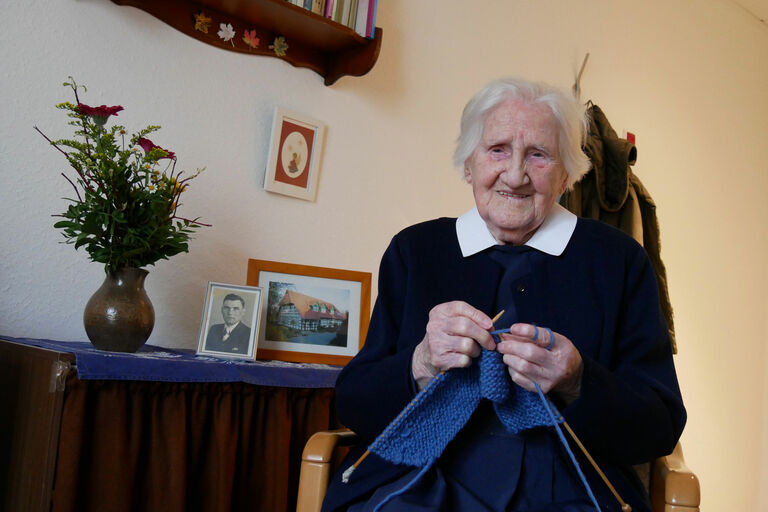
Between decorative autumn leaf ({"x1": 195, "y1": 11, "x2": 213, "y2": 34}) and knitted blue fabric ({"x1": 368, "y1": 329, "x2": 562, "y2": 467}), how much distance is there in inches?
54.2

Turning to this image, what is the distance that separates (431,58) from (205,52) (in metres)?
0.94

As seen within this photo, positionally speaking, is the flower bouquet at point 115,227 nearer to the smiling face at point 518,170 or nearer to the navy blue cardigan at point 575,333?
the navy blue cardigan at point 575,333

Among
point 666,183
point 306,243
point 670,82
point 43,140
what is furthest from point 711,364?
point 43,140

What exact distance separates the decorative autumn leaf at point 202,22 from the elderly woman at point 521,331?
3.10 ft

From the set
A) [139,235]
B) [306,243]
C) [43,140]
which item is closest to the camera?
[139,235]

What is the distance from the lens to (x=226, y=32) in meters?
2.09

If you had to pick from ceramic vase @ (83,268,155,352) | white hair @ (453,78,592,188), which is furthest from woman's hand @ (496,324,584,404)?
ceramic vase @ (83,268,155,352)

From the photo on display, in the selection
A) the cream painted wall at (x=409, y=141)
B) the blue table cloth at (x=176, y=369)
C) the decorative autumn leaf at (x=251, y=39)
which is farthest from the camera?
the decorative autumn leaf at (x=251, y=39)

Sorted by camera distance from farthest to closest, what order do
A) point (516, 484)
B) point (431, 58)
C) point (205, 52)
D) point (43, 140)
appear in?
point (431, 58) → point (205, 52) → point (43, 140) → point (516, 484)

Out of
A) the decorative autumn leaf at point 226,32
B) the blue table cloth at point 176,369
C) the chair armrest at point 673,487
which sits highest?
the decorative autumn leaf at point 226,32

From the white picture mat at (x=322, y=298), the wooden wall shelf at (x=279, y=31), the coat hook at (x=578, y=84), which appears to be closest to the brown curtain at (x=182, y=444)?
the white picture mat at (x=322, y=298)

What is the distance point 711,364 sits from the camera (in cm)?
390

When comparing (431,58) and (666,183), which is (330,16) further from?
(666,183)

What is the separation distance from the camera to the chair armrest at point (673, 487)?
3.84 feet
